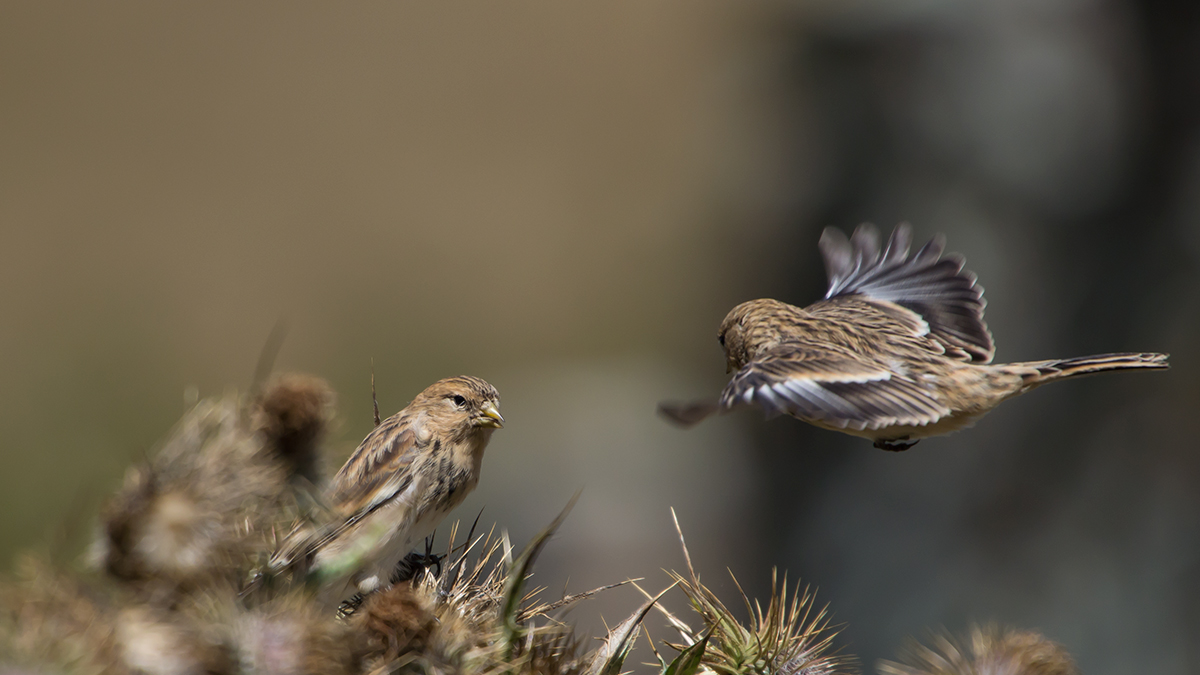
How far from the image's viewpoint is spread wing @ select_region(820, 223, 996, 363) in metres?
5.86

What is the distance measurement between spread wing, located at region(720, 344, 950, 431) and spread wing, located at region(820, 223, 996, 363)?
1.02 meters

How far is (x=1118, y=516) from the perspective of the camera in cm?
1066

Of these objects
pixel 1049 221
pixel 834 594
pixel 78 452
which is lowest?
pixel 78 452

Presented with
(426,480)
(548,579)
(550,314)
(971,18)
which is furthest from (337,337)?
(426,480)

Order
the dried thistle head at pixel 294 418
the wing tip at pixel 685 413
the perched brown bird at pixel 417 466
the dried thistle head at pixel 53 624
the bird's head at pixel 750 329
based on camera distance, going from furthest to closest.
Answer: the bird's head at pixel 750 329, the perched brown bird at pixel 417 466, the wing tip at pixel 685 413, the dried thistle head at pixel 294 418, the dried thistle head at pixel 53 624

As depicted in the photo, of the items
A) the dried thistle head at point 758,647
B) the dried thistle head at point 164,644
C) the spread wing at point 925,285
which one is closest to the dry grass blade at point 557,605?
the dried thistle head at point 758,647

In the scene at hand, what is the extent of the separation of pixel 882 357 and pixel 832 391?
941 millimetres

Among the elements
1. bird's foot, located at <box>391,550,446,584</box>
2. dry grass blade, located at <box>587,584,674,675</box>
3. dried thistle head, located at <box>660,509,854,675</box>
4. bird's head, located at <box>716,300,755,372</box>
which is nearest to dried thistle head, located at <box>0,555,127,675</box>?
dry grass blade, located at <box>587,584,674,675</box>

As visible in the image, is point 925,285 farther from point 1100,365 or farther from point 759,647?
point 759,647

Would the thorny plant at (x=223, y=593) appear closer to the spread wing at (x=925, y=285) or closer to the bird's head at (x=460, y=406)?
the bird's head at (x=460, y=406)

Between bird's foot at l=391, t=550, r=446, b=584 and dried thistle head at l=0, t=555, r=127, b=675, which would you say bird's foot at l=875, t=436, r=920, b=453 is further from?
dried thistle head at l=0, t=555, r=127, b=675

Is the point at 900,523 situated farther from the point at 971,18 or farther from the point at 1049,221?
the point at 971,18

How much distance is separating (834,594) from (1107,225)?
16.1 feet

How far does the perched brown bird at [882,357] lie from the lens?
425 centimetres
